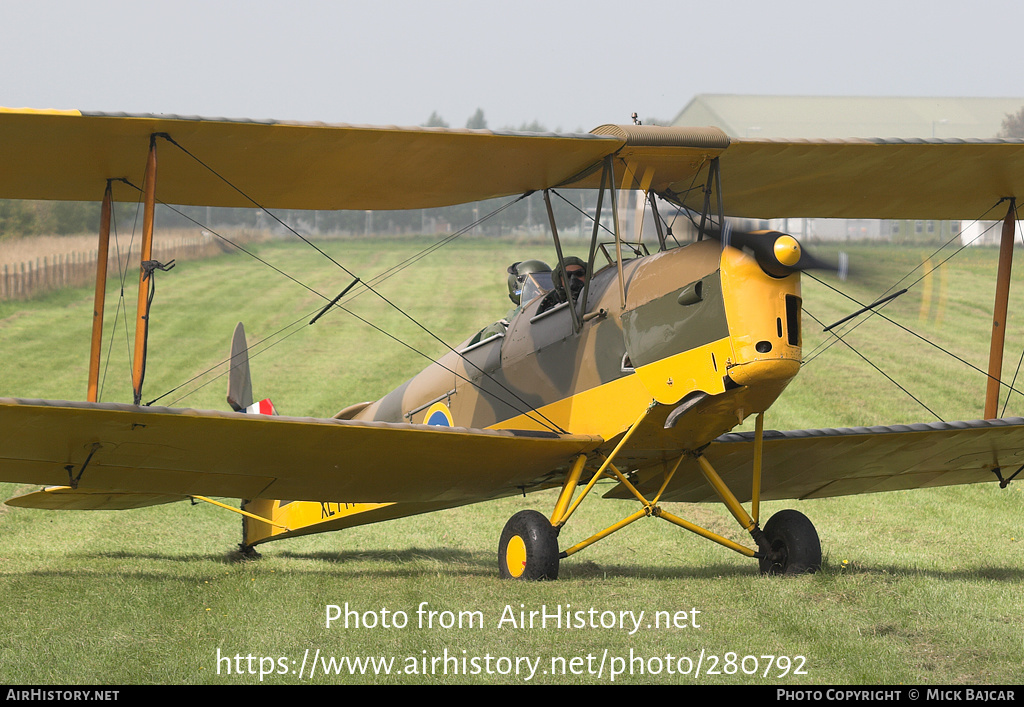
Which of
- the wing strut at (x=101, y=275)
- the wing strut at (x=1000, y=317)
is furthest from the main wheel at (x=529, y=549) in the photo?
the wing strut at (x=1000, y=317)

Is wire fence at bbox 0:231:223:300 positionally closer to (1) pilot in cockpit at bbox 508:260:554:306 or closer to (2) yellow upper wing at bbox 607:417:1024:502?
(1) pilot in cockpit at bbox 508:260:554:306

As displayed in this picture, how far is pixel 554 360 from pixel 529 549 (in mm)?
1347

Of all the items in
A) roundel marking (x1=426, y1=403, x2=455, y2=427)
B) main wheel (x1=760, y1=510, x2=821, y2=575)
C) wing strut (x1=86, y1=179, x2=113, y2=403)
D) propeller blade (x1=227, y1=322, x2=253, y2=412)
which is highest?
wing strut (x1=86, y1=179, x2=113, y2=403)

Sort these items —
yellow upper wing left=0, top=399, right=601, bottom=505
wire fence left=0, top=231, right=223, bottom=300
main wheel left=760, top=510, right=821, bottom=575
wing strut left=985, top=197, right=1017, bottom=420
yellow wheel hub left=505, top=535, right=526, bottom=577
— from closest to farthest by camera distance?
yellow upper wing left=0, top=399, right=601, bottom=505
yellow wheel hub left=505, top=535, right=526, bottom=577
main wheel left=760, top=510, right=821, bottom=575
wing strut left=985, top=197, right=1017, bottom=420
wire fence left=0, top=231, right=223, bottom=300

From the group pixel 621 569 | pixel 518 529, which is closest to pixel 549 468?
pixel 518 529

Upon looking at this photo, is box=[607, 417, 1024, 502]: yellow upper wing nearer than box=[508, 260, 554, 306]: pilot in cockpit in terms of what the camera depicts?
Yes

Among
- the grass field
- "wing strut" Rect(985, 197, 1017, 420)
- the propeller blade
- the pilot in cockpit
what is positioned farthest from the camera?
the propeller blade

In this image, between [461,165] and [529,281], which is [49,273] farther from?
[461,165]

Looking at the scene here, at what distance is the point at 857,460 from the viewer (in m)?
8.16

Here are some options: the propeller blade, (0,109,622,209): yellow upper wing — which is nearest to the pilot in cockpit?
(0,109,622,209): yellow upper wing

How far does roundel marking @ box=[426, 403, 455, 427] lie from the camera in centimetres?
852

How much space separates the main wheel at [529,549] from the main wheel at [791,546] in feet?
4.84

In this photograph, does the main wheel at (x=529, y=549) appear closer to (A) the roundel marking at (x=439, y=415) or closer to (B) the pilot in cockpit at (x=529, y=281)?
(A) the roundel marking at (x=439, y=415)

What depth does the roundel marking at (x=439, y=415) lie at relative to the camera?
335 inches
